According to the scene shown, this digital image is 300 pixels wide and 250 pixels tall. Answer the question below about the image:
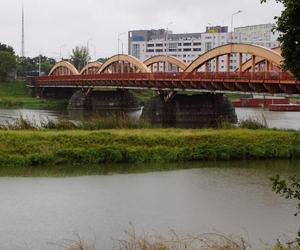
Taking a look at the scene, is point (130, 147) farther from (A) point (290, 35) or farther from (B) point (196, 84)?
(B) point (196, 84)

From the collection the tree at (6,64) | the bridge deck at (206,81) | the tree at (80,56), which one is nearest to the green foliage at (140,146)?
the bridge deck at (206,81)

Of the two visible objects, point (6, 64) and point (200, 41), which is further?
point (200, 41)

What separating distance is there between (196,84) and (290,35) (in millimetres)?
42593

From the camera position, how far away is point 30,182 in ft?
79.3

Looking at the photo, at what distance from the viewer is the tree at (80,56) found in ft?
488

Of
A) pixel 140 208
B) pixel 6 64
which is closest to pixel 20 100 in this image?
pixel 6 64

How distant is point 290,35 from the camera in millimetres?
9820

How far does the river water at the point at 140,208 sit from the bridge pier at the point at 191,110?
3130cm

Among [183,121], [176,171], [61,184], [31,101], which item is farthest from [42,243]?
[31,101]

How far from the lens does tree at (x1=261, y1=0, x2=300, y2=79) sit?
9.59m

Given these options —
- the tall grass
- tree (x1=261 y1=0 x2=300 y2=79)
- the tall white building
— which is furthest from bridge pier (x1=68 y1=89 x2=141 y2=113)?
the tall white building

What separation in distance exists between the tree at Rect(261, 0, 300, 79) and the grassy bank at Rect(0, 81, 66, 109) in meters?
77.6

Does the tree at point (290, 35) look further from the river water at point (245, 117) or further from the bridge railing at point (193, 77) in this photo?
the river water at point (245, 117)

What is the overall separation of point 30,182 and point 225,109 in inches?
1445
